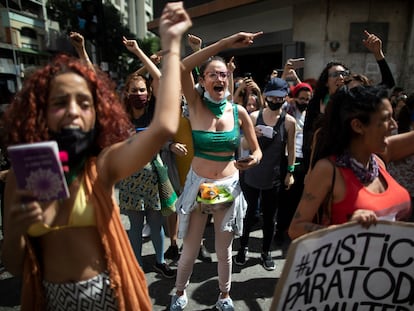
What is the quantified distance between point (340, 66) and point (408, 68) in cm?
871

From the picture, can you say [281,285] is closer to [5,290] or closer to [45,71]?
[45,71]

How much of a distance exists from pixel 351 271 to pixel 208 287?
67.6 inches

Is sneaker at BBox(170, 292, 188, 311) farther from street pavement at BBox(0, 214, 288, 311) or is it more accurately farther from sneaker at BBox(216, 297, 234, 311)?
sneaker at BBox(216, 297, 234, 311)

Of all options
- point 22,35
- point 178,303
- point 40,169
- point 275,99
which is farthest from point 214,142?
point 22,35

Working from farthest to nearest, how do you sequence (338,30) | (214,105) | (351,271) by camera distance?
(338,30) < (214,105) < (351,271)

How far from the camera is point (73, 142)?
1.23m

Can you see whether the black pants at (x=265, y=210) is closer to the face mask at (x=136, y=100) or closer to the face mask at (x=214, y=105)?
the face mask at (x=214, y=105)

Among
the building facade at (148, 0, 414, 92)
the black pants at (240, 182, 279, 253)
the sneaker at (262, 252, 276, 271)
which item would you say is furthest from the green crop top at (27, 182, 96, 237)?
the building facade at (148, 0, 414, 92)

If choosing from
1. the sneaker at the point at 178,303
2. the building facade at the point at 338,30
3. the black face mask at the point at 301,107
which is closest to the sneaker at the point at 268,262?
the sneaker at the point at 178,303

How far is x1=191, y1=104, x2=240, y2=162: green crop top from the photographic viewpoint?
245 cm

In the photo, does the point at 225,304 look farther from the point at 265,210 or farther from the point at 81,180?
the point at 81,180

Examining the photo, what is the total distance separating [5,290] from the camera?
9.68ft

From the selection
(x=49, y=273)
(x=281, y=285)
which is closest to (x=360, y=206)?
(x=281, y=285)

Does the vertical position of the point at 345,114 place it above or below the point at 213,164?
above
